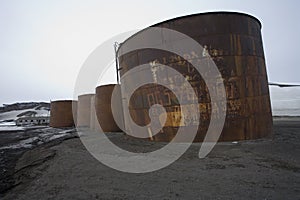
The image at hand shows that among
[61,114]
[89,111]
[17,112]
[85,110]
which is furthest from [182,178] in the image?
[17,112]

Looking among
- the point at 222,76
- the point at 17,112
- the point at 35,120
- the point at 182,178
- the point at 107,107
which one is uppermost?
the point at 17,112

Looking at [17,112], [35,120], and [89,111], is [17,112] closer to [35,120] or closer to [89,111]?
[35,120]

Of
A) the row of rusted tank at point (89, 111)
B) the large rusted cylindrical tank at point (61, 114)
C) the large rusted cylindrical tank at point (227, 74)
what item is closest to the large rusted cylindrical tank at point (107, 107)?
the row of rusted tank at point (89, 111)

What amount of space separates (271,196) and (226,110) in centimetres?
323

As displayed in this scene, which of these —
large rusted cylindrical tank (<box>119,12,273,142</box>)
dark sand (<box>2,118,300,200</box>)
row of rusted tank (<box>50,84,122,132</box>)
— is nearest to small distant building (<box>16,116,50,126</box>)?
row of rusted tank (<box>50,84,122,132</box>)

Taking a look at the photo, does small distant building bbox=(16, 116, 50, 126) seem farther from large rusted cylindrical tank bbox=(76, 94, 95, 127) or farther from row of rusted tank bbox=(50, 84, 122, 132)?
large rusted cylindrical tank bbox=(76, 94, 95, 127)

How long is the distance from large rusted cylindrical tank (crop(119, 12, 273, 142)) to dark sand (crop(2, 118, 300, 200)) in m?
1.00

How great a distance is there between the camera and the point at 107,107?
11039mm

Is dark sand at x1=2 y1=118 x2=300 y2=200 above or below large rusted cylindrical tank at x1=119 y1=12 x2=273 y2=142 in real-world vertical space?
below

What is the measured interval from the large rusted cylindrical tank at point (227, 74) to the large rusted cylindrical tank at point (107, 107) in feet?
16.2

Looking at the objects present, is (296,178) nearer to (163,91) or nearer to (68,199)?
(68,199)

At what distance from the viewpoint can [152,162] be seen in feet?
14.1

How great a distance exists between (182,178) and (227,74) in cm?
338

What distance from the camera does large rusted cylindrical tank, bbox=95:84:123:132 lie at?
1093cm
